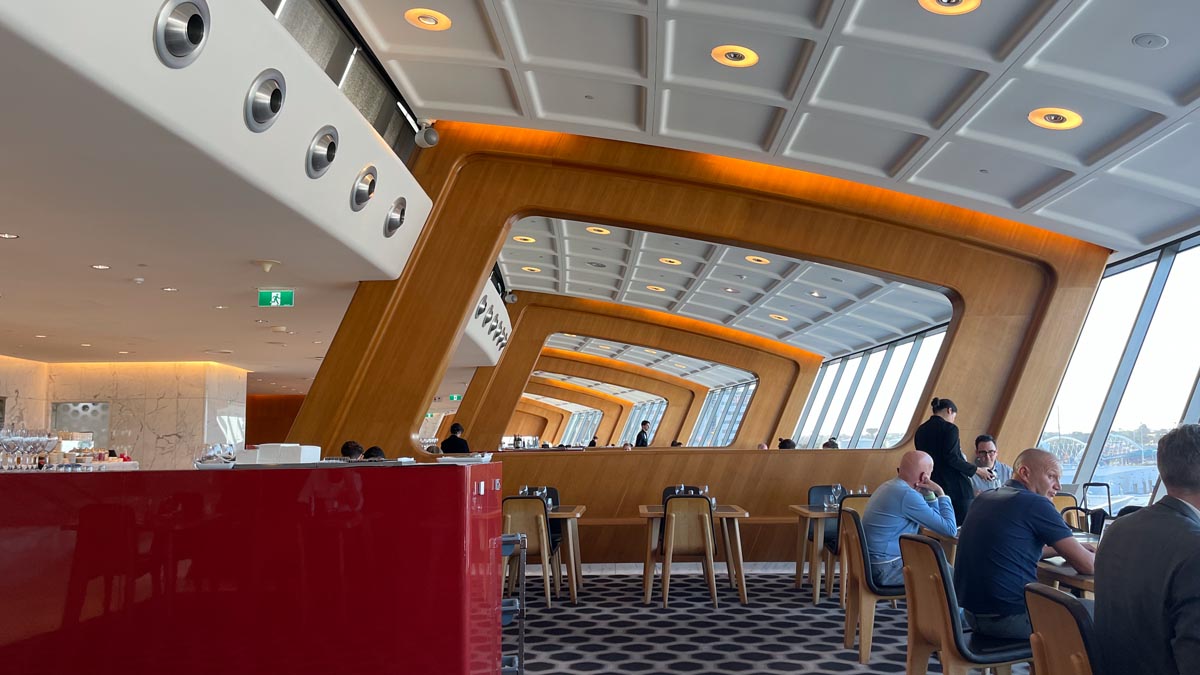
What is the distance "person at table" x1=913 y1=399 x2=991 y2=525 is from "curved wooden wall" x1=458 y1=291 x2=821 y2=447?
12.7m

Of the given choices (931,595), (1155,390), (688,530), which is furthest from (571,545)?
(1155,390)

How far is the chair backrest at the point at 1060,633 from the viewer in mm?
2391

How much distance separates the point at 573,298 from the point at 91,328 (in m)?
10.2

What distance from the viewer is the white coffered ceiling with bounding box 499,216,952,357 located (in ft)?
45.5

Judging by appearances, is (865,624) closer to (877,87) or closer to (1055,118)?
(877,87)

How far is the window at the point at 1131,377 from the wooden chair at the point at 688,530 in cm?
496

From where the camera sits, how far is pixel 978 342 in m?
10.5

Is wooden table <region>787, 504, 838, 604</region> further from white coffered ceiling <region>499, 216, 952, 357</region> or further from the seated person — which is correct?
white coffered ceiling <region>499, 216, 952, 357</region>

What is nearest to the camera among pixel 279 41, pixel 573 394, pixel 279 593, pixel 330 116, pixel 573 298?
pixel 279 593

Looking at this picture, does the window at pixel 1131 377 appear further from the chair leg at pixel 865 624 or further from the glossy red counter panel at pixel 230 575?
the glossy red counter panel at pixel 230 575

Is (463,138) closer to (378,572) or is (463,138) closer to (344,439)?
(344,439)

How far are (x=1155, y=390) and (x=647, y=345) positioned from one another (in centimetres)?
1234

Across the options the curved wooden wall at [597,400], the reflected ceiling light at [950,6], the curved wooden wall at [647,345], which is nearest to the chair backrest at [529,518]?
the reflected ceiling light at [950,6]

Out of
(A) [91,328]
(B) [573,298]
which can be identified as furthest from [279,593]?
(B) [573,298]
